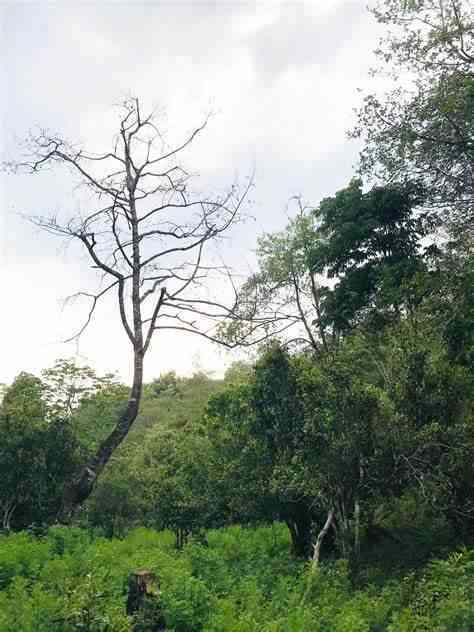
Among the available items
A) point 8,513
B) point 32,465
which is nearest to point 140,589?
point 32,465

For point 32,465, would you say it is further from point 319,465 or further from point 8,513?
point 319,465

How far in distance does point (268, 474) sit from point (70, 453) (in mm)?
6346

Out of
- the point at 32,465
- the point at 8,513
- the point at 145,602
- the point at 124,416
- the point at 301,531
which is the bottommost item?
the point at 301,531

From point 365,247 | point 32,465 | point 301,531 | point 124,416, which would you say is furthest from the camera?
point 365,247

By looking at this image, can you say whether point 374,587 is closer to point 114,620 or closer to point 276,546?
point 114,620

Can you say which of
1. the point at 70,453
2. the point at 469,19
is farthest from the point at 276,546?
the point at 469,19

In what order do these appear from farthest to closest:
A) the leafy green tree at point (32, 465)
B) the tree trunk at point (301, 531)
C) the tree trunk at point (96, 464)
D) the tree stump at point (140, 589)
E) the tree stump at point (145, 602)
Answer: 1. the leafy green tree at point (32, 465)
2. the tree trunk at point (301, 531)
3. the tree trunk at point (96, 464)
4. the tree stump at point (140, 589)
5. the tree stump at point (145, 602)

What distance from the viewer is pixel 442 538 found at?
1242 centimetres

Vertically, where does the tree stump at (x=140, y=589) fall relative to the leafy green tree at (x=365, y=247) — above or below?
below

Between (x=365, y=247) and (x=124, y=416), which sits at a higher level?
(x=365, y=247)

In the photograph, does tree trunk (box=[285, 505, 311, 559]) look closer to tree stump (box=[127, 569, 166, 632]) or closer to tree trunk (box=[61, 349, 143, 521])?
tree trunk (box=[61, 349, 143, 521])

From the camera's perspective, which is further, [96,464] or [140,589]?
[96,464]

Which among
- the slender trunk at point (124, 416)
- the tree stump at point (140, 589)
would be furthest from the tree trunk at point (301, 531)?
the tree stump at point (140, 589)

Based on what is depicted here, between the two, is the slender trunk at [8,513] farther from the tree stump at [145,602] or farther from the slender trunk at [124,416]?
the tree stump at [145,602]
